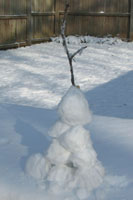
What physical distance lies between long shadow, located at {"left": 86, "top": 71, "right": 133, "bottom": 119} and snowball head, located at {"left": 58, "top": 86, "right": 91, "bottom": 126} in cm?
342

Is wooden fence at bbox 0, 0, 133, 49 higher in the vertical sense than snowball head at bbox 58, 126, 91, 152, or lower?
higher

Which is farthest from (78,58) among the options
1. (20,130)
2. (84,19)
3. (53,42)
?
(20,130)

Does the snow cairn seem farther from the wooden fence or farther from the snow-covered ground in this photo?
the wooden fence

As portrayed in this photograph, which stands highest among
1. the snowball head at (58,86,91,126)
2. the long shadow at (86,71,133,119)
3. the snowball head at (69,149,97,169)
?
the snowball head at (58,86,91,126)

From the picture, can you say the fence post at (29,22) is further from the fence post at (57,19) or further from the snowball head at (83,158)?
the snowball head at (83,158)

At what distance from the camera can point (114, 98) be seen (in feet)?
23.4

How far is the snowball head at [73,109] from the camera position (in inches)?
104

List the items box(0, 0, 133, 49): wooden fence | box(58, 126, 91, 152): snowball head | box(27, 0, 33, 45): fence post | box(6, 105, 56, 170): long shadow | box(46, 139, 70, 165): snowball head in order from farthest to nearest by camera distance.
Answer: box(27, 0, 33, 45): fence post < box(0, 0, 133, 49): wooden fence < box(6, 105, 56, 170): long shadow < box(46, 139, 70, 165): snowball head < box(58, 126, 91, 152): snowball head

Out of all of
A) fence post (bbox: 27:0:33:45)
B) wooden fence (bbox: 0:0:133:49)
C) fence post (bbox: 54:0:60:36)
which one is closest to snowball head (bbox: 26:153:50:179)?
wooden fence (bbox: 0:0:133:49)

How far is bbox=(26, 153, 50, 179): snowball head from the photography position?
2789 mm

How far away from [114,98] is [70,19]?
8267mm

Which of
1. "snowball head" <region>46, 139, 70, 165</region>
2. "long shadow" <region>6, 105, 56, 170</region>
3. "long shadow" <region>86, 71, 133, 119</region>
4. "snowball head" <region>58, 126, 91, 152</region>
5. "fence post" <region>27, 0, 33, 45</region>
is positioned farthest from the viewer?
"fence post" <region>27, 0, 33, 45</region>

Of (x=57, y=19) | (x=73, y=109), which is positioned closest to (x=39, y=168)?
(x=73, y=109)

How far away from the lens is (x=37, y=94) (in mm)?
7215
